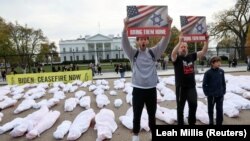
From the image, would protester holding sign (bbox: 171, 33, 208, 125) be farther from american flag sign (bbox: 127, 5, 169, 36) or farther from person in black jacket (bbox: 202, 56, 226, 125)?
american flag sign (bbox: 127, 5, 169, 36)

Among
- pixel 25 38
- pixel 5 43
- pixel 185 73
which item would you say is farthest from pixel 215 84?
pixel 25 38

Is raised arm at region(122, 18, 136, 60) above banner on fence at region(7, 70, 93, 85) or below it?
above

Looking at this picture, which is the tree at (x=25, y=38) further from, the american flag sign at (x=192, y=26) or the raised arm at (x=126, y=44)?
the raised arm at (x=126, y=44)

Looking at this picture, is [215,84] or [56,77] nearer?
[215,84]

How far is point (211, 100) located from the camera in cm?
520

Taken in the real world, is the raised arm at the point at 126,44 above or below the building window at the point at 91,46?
below

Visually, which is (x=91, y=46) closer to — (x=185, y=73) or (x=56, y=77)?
(x=56, y=77)

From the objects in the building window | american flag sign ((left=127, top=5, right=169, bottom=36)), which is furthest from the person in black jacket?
the building window

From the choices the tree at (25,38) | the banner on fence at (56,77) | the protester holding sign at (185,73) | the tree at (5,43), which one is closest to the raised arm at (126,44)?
the protester holding sign at (185,73)

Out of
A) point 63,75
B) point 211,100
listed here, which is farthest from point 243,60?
point 211,100

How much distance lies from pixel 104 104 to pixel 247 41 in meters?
43.7

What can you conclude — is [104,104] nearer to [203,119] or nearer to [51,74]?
[203,119]
